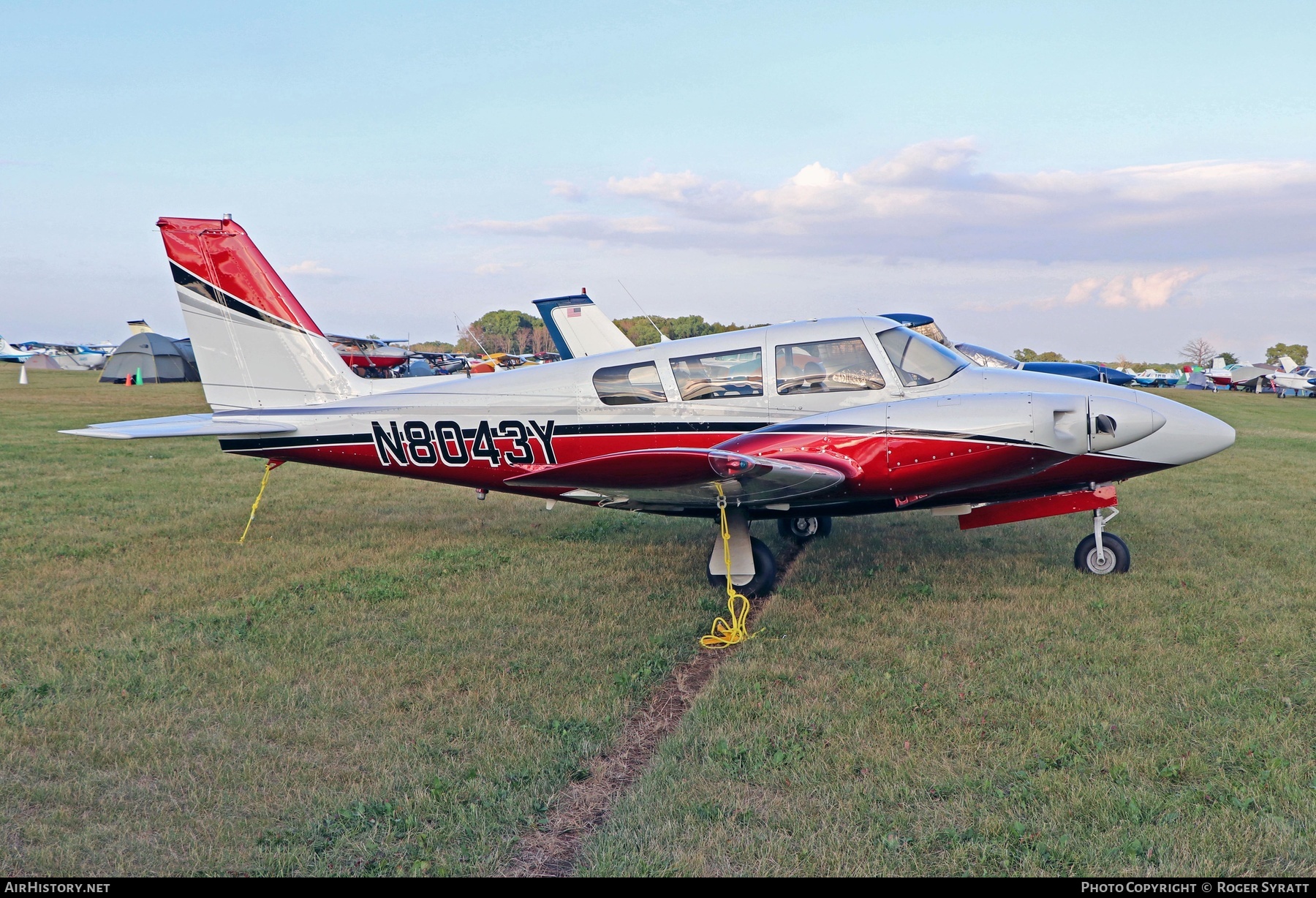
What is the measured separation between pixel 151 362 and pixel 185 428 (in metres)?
38.7

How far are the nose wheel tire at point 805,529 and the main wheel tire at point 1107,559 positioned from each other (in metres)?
2.54

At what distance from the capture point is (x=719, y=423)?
7.16 m

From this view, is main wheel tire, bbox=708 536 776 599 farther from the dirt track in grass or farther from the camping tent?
the camping tent

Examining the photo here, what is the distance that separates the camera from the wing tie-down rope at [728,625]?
5793 mm

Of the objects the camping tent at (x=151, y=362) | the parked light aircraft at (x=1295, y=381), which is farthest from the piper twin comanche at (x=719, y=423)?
the parked light aircraft at (x=1295, y=381)

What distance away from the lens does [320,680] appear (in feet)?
16.7

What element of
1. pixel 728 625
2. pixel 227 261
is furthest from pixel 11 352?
pixel 728 625

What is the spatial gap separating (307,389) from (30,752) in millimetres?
4826

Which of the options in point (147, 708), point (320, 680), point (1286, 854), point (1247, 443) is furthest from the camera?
point (1247, 443)

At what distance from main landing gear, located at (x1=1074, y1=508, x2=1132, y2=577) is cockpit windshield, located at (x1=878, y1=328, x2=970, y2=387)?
1883 millimetres

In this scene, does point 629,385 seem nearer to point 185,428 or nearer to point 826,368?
point 826,368

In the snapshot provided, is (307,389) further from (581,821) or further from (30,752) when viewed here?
(581,821)

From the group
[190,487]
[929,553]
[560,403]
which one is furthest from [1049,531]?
[190,487]

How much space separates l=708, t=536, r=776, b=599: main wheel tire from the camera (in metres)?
6.90
